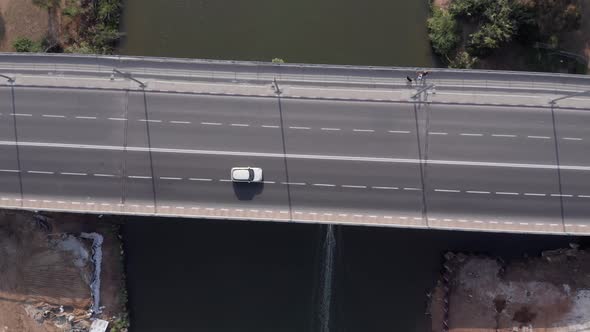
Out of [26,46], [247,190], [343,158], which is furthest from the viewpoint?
[26,46]

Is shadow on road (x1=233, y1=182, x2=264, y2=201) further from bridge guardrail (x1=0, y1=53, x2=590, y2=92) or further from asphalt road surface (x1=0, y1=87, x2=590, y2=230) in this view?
bridge guardrail (x1=0, y1=53, x2=590, y2=92)

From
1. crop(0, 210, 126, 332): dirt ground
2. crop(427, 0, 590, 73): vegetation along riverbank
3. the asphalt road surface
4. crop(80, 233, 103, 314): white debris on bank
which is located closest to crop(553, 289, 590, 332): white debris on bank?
the asphalt road surface

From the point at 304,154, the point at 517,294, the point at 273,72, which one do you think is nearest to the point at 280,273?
the point at 304,154

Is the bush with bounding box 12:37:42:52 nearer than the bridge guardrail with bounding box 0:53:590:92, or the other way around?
the bridge guardrail with bounding box 0:53:590:92

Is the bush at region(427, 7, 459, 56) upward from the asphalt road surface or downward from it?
upward

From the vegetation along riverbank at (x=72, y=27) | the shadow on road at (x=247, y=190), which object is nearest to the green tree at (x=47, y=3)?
the vegetation along riverbank at (x=72, y=27)

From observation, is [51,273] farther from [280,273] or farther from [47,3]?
[47,3]
